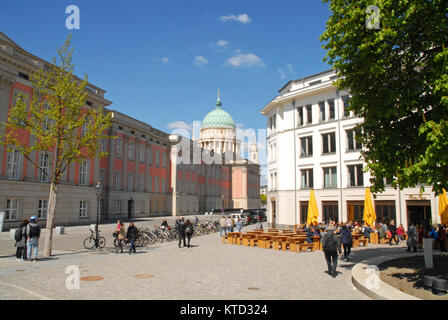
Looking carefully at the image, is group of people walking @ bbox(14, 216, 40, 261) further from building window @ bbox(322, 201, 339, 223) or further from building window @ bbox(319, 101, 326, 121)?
building window @ bbox(319, 101, 326, 121)

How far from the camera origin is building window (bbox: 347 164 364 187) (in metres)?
32.0

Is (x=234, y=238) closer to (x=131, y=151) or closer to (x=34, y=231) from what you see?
(x=34, y=231)

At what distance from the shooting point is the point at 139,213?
193ft

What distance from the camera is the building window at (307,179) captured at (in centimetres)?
3553

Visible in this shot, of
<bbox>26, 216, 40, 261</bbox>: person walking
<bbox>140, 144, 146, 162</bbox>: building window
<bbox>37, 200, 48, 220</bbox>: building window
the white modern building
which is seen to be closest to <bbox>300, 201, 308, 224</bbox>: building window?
the white modern building

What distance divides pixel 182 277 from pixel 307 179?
26.0 m

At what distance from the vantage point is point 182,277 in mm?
11719

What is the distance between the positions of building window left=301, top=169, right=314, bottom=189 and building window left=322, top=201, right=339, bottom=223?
7.86 ft

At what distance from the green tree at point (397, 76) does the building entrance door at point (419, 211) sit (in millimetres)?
Answer: 19213

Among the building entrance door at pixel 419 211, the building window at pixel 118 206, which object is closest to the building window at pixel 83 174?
the building window at pixel 118 206

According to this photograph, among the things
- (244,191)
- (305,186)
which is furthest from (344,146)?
(244,191)

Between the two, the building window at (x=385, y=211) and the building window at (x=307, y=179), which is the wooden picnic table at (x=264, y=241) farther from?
the building window at (x=307, y=179)
